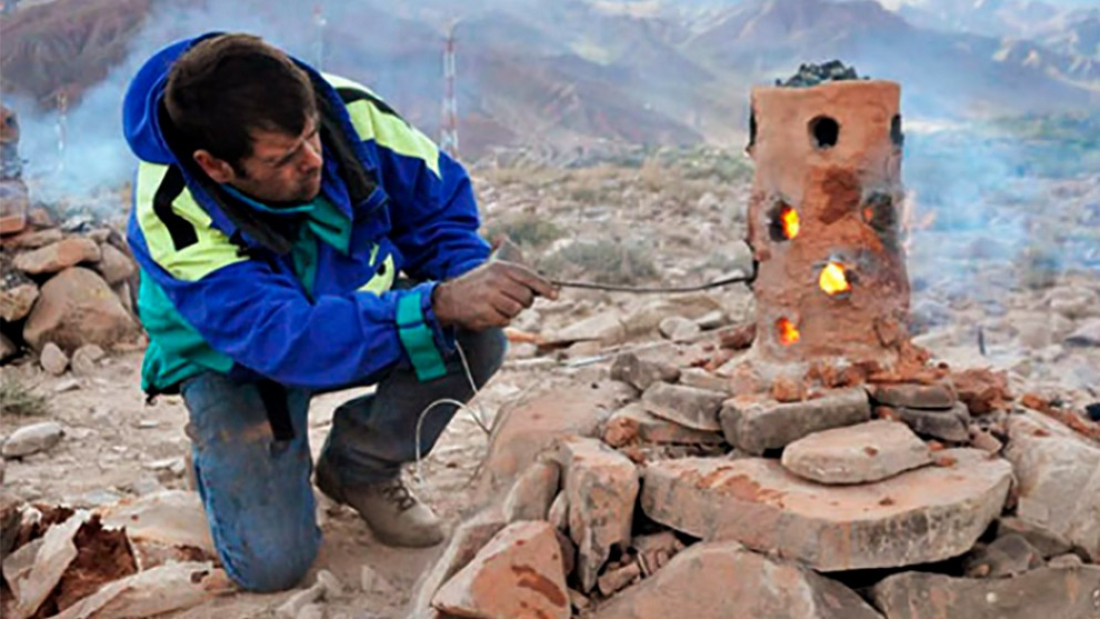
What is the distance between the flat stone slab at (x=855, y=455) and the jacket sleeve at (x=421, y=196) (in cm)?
113

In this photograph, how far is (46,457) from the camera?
448 centimetres

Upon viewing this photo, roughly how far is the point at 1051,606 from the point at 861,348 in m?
0.81

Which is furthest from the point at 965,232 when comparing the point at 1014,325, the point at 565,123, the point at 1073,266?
the point at 565,123

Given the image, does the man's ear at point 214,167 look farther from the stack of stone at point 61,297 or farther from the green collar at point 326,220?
the stack of stone at point 61,297

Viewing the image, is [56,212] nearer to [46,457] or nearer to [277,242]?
[46,457]

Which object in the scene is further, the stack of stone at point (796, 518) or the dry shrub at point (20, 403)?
the dry shrub at point (20, 403)

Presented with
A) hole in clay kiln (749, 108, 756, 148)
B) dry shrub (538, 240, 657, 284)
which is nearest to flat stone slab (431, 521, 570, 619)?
hole in clay kiln (749, 108, 756, 148)

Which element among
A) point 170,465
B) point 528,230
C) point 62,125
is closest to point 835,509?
point 170,465

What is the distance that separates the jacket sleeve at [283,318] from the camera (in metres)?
2.67

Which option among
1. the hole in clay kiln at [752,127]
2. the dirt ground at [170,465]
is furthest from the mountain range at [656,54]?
the hole in clay kiln at [752,127]

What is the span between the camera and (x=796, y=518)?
239cm

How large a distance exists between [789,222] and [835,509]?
0.86 meters

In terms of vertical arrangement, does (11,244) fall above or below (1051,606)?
above

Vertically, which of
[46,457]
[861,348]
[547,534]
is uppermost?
[861,348]
